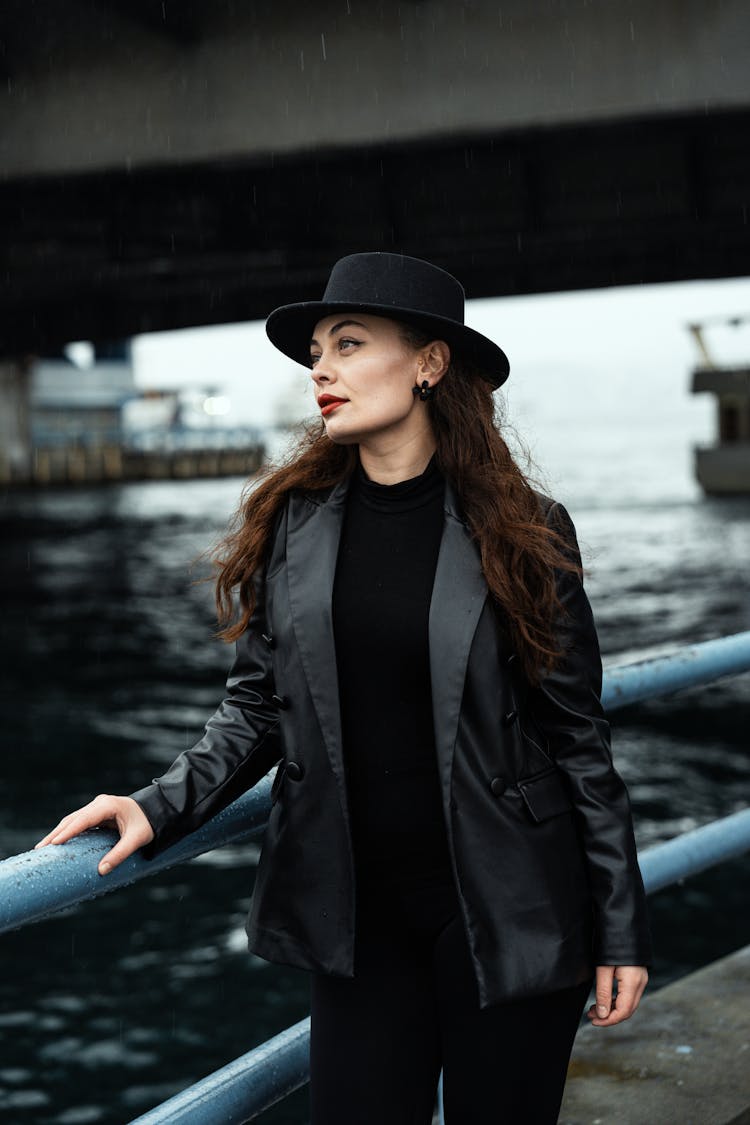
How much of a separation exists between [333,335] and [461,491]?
1.17 ft

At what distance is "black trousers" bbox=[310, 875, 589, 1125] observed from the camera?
7.37ft

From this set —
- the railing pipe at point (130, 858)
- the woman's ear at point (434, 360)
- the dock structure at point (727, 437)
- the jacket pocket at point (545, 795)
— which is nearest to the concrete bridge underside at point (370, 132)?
the railing pipe at point (130, 858)

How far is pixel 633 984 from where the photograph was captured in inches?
87.8

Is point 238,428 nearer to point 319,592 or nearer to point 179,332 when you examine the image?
point 179,332

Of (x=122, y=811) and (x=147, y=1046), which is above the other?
(x=122, y=811)

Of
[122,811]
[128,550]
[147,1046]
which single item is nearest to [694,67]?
[147,1046]

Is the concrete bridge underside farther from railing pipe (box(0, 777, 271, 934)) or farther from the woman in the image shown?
railing pipe (box(0, 777, 271, 934))

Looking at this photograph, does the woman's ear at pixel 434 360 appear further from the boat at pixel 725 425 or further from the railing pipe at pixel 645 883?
the boat at pixel 725 425

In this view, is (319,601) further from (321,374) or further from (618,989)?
(618,989)

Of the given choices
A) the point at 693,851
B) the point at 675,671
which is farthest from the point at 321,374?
the point at 693,851

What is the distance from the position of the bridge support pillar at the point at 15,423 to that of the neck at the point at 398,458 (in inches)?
2674

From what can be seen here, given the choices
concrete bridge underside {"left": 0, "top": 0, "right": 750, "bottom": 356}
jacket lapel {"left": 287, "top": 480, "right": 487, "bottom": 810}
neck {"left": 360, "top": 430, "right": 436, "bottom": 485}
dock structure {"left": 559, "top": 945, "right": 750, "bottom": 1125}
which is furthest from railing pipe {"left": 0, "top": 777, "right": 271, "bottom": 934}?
concrete bridge underside {"left": 0, "top": 0, "right": 750, "bottom": 356}

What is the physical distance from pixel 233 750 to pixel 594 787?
617 millimetres

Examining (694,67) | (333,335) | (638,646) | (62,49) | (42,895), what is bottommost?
(638,646)
